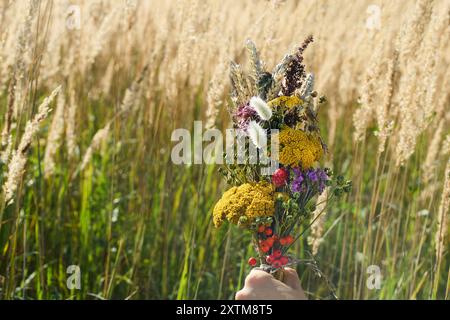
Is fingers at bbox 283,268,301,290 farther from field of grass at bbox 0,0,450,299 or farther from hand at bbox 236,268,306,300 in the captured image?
field of grass at bbox 0,0,450,299

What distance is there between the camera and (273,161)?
175 cm

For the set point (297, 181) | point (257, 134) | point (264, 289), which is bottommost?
point (264, 289)

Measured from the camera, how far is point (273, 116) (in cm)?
177

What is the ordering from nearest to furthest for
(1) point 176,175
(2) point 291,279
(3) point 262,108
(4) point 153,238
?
(3) point 262,108 < (2) point 291,279 < (4) point 153,238 < (1) point 176,175

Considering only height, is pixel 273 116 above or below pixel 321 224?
above

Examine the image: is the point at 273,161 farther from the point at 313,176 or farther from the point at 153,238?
the point at 153,238

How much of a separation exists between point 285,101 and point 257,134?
0.37 feet

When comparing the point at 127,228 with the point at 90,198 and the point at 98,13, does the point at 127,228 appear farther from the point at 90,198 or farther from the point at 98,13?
the point at 98,13

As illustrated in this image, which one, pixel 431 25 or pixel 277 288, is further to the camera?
pixel 431 25

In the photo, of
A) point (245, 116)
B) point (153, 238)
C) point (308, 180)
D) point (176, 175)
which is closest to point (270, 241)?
point (308, 180)

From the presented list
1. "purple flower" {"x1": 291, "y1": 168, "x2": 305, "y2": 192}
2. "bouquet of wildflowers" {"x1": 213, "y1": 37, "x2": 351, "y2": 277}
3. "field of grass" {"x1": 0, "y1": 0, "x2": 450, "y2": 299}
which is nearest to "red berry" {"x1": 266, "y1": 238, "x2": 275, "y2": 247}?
"bouquet of wildflowers" {"x1": 213, "y1": 37, "x2": 351, "y2": 277}

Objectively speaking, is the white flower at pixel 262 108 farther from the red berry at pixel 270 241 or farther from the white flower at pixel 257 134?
the red berry at pixel 270 241
